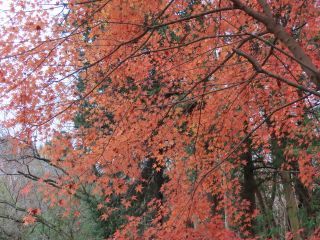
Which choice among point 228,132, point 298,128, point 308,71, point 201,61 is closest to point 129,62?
point 201,61

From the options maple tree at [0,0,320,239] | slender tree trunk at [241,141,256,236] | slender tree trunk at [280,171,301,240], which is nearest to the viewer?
maple tree at [0,0,320,239]

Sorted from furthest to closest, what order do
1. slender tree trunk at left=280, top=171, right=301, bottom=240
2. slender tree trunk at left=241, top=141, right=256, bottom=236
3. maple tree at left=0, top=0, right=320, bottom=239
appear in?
slender tree trunk at left=241, top=141, right=256, bottom=236
slender tree trunk at left=280, top=171, right=301, bottom=240
maple tree at left=0, top=0, right=320, bottom=239

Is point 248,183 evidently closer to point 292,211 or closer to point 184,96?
point 292,211

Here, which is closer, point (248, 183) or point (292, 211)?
point (292, 211)

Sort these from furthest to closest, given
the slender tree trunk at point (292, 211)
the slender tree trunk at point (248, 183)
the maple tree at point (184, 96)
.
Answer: the slender tree trunk at point (248, 183)
the slender tree trunk at point (292, 211)
the maple tree at point (184, 96)

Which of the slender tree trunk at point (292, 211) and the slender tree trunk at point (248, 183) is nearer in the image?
the slender tree trunk at point (292, 211)

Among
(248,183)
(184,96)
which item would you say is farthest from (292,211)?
(184,96)

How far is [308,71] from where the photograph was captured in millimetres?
3607

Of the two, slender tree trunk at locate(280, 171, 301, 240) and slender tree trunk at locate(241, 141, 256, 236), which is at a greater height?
slender tree trunk at locate(241, 141, 256, 236)

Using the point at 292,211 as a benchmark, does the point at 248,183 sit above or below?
above

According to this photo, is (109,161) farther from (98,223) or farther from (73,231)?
(73,231)

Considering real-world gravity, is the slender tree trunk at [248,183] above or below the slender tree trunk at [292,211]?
above

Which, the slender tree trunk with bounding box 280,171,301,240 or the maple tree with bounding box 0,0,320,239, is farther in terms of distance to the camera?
the slender tree trunk with bounding box 280,171,301,240

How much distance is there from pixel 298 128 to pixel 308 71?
5509mm
